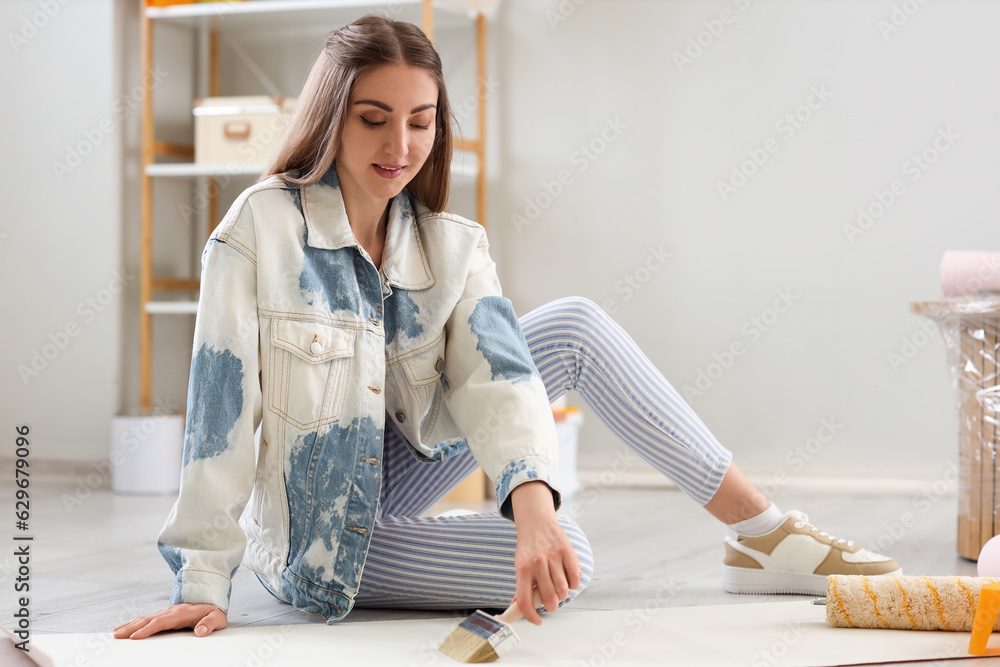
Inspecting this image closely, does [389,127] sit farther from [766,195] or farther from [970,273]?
[766,195]

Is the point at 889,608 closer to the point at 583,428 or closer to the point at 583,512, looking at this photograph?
the point at 583,512

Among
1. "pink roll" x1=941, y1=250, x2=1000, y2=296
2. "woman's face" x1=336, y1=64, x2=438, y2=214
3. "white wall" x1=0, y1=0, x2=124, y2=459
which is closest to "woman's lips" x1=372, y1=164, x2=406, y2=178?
"woman's face" x1=336, y1=64, x2=438, y2=214

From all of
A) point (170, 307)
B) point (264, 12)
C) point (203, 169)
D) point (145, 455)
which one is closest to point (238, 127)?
point (203, 169)

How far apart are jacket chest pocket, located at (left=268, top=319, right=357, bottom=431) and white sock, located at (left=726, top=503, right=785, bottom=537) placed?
51 centimetres

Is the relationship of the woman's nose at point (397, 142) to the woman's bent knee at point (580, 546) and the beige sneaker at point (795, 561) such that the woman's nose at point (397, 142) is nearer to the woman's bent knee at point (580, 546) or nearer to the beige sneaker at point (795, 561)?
the woman's bent knee at point (580, 546)

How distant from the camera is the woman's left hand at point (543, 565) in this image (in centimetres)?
80

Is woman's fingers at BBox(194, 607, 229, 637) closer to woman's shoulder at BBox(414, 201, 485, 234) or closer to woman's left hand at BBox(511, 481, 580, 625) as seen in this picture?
woman's left hand at BBox(511, 481, 580, 625)

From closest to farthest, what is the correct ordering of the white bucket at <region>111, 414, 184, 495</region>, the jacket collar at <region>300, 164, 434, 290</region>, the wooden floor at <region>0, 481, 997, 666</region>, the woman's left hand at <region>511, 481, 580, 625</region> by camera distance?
the woman's left hand at <region>511, 481, 580, 625</region>, the jacket collar at <region>300, 164, 434, 290</region>, the wooden floor at <region>0, 481, 997, 666</region>, the white bucket at <region>111, 414, 184, 495</region>

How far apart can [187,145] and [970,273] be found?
6.01 ft

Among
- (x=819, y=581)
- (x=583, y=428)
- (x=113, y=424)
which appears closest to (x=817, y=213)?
(x=583, y=428)

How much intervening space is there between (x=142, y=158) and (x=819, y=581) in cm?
184

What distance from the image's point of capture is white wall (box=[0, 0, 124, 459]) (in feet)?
7.87

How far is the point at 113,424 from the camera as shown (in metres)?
2.34

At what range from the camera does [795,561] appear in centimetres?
120
